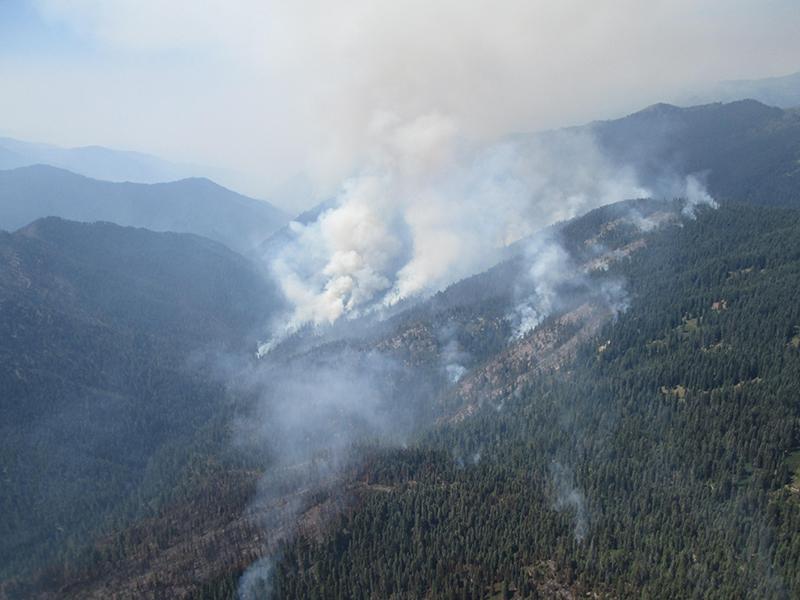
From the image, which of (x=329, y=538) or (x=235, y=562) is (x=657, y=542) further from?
(x=235, y=562)

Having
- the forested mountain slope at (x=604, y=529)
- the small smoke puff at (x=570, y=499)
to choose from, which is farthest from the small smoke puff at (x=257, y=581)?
the small smoke puff at (x=570, y=499)

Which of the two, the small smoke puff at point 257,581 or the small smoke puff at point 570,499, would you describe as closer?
the small smoke puff at point 257,581

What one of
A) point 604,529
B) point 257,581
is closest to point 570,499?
point 604,529

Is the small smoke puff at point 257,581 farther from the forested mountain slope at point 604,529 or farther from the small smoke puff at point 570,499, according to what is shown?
the small smoke puff at point 570,499

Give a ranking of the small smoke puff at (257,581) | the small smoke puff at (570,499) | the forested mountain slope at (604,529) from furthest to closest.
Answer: the small smoke puff at (570,499)
the small smoke puff at (257,581)
the forested mountain slope at (604,529)

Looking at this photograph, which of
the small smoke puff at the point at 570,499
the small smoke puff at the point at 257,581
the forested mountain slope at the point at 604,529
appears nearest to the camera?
the forested mountain slope at the point at 604,529

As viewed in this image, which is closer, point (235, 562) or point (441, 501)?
point (235, 562)

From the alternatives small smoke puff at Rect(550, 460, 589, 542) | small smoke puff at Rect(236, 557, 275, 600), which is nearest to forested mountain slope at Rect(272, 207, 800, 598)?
small smoke puff at Rect(550, 460, 589, 542)

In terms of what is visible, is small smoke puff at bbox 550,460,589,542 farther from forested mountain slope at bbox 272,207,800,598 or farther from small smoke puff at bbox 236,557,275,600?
small smoke puff at bbox 236,557,275,600

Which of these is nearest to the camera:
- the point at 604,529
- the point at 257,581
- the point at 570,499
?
the point at 604,529

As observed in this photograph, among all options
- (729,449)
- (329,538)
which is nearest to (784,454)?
(729,449)

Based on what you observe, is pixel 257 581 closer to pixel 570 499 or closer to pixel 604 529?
pixel 570 499
